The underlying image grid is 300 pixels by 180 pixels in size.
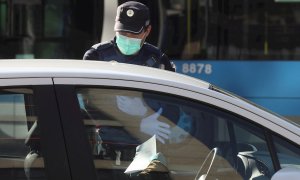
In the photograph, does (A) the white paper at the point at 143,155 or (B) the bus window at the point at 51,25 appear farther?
(B) the bus window at the point at 51,25

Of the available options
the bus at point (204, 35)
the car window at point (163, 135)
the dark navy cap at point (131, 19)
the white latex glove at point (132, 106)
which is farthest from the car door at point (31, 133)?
the bus at point (204, 35)

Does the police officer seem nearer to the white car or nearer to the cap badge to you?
the cap badge

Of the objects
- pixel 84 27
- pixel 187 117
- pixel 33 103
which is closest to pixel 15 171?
pixel 33 103

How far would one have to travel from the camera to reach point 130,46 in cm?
395

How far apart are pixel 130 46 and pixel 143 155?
1579 millimetres

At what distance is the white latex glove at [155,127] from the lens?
246cm

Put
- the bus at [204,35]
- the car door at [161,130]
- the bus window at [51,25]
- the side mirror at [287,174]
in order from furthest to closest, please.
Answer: the bus window at [51,25] < the bus at [204,35] < the car door at [161,130] < the side mirror at [287,174]

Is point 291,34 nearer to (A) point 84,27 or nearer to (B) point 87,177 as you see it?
(A) point 84,27

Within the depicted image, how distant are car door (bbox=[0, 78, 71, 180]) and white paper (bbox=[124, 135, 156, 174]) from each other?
298 mm

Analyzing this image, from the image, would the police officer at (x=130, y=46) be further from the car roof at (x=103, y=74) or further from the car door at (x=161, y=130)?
the car door at (x=161, y=130)

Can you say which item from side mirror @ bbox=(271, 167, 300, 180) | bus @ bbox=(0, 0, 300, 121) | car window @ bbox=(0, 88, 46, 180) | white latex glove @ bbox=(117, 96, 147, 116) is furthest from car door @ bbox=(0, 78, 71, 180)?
bus @ bbox=(0, 0, 300, 121)

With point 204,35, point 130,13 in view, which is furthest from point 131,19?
point 204,35

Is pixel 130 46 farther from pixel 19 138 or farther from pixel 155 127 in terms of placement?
pixel 19 138

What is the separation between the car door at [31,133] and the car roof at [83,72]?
1.6 inches
